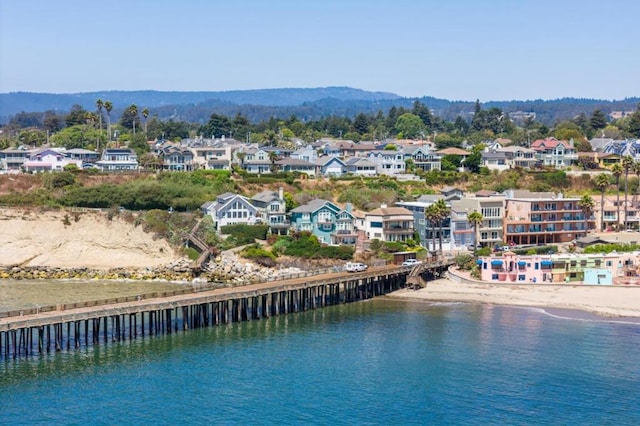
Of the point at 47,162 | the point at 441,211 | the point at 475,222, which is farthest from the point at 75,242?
the point at 475,222

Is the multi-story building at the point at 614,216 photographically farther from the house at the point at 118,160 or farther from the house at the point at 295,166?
the house at the point at 118,160

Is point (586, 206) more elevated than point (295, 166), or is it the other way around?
point (295, 166)

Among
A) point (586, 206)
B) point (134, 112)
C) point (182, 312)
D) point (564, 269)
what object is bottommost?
point (182, 312)

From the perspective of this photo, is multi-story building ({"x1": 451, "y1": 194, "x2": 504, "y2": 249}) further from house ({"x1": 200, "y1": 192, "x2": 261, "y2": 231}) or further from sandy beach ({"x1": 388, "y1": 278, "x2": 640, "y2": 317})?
house ({"x1": 200, "y1": 192, "x2": 261, "y2": 231})

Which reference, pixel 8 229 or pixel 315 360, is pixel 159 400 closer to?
pixel 315 360

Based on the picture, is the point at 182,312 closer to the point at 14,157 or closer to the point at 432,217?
the point at 432,217

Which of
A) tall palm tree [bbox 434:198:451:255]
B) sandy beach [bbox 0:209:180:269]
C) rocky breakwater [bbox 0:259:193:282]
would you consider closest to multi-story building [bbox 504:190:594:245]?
tall palm tree [bbox 434:198:451:255]
